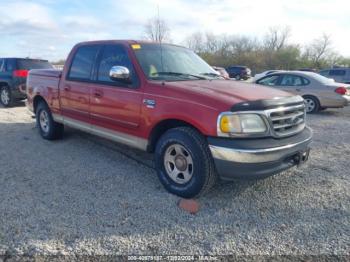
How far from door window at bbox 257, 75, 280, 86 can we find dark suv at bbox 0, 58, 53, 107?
8234 mm

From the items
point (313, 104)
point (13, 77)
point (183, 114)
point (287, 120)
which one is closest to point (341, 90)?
point (313, 104)

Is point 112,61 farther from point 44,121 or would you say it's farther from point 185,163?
point 44,121

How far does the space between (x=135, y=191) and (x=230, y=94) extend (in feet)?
5.50

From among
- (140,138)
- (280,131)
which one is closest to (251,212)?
(280,131)

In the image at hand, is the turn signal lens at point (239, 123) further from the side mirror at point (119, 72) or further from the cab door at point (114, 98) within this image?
the side mirror at point (119, 72)

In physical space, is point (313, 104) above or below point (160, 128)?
below

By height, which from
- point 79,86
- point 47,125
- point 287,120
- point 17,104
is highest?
point 79,86

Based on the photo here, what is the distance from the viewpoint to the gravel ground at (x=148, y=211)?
2648mm

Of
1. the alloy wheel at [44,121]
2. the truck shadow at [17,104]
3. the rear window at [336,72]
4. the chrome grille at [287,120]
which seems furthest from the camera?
the rear window at [336,72]

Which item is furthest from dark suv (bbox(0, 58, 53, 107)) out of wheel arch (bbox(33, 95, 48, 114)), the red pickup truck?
the red pickup truck

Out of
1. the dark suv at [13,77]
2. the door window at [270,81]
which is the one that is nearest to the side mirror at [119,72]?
the dark suv at [13,77]

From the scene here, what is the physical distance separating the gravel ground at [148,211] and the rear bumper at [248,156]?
1.59 feet

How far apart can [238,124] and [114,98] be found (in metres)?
1.92

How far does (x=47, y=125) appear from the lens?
6027mm
